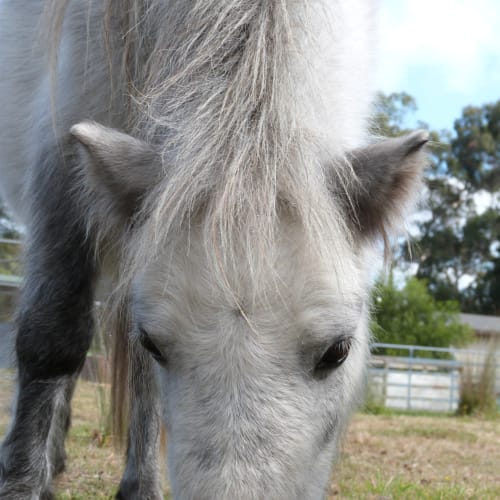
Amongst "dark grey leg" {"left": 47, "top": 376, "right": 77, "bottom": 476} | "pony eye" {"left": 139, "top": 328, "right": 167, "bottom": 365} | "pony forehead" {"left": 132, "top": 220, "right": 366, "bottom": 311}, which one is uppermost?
"pony forehead" {"left": 132, "top": 220, "right": 366, "bottom": 311}

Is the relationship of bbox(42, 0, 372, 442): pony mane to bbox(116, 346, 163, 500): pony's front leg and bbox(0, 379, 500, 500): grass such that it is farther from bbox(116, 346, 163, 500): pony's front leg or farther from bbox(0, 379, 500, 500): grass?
bbox(0, 379, 500, 500): grass

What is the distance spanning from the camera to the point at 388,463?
538 centimetres

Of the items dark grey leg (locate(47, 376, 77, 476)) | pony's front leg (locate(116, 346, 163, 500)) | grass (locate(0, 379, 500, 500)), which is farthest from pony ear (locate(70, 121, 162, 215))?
dark grey leg (locate(47, 376, 77, 476))

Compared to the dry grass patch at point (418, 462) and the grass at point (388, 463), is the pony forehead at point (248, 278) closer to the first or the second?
the grass at point (388, 463)

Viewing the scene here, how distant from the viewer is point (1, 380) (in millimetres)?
3629

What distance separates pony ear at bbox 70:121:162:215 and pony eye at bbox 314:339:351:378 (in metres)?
0.70

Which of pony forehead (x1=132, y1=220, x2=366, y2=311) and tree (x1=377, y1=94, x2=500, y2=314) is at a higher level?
tree (x1=377, y1=94, x2=500, y2=314)

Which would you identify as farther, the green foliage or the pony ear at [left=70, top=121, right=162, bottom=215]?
the green foliage

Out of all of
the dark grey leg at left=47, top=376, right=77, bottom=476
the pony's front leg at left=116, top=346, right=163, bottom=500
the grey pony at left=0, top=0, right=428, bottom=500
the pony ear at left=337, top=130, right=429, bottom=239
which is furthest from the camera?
the dark grey leg at left=47, top=376, right=77, bottom=476

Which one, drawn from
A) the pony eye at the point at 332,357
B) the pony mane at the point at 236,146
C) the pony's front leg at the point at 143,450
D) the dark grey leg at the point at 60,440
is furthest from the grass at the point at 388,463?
the pony mane at the point at 236,146

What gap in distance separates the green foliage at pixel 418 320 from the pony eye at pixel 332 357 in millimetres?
31730

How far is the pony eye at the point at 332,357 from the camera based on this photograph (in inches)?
74.8

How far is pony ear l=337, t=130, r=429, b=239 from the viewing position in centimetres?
201

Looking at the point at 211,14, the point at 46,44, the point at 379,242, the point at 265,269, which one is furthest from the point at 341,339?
the point at 46,44
